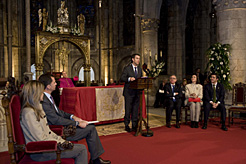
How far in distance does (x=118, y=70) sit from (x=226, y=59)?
528 inches

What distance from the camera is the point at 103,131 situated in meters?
5.64

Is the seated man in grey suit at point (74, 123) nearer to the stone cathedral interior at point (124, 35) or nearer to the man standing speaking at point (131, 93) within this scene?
the stone cathedral interior at point (124, 35)

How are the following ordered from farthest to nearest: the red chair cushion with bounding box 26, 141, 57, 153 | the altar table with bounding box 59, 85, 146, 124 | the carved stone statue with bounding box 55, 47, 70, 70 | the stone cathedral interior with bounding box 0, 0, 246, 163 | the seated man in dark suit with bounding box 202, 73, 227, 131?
the carved stone statue with bounding box 55, 47, 70, 70, the stone cathedral interior with bounding box 0, 0, 246, 163, the seated man in dark suit with bounding box 202, 73, 227, 131, the altar table with bounding box 59, 85, 146, 124, the red chair cushion with bounding box 26, 141, 57, 153

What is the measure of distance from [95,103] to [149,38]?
21.8 feet

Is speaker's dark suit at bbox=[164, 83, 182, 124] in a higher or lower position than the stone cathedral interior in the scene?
lower

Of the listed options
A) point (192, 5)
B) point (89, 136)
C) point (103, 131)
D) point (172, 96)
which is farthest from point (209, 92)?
point (192, 5)

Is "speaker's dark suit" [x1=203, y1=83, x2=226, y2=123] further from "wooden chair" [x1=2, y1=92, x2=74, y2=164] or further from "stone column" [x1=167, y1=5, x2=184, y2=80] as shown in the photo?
"stone column" [x1=167, y1=5, x2=184, y2=80]

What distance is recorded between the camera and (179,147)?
4234 mm

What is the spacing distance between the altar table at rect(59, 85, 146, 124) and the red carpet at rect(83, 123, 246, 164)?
50.6 inches

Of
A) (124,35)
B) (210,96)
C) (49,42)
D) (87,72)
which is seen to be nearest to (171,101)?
(210,96)

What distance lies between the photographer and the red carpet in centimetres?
359

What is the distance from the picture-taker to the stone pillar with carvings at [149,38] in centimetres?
1167

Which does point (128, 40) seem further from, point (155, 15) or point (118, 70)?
point (155, 15)

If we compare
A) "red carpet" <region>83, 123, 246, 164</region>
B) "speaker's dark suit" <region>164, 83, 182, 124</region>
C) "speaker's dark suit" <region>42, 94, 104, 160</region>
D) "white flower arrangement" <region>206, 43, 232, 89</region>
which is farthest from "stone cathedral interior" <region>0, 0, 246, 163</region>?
"speaker's dark suit" <region>164, 83, 182, 124</region>
